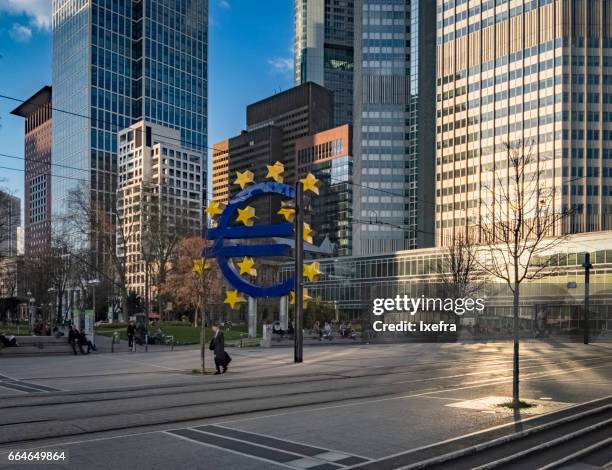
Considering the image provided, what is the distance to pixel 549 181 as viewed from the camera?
116500 mm

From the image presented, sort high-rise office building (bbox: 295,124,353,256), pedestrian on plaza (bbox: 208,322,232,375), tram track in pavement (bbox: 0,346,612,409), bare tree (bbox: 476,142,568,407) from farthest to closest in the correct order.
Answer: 1. high-rise office building (bbox: 295,124,353,256)
2. pedestrian on plaza (bbox: 208,322,232,375)
3. tram track in pavement (bbox: 0,346,612,409)
4. bare tree (bbox: 476,142,568,407)

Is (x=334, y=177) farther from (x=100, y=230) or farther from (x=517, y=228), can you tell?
(x=517, y=228)

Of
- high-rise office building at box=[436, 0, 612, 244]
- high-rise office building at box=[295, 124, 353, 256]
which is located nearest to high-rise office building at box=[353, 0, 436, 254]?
high-rise office building at box=[436, 0, 612, 244]

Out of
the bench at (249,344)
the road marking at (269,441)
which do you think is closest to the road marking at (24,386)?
the road marking at (269,441)

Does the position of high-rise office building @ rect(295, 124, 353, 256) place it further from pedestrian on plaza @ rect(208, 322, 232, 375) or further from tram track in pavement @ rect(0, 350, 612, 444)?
tram track in pavement @ rect(0, 350, 612, 444)

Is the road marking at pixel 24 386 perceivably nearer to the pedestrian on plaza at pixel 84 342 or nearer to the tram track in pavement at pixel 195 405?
the tram track in pavement at pixel 195 405

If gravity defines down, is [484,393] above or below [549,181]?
below

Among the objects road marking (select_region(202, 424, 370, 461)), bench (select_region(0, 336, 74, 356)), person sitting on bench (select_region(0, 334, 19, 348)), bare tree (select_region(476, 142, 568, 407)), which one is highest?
bare tree (select_region(476, 142, 568, 407))

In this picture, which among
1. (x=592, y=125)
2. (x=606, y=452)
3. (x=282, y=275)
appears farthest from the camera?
(x=592, y=125)

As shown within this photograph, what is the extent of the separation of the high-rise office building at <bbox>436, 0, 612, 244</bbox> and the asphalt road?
8846cm

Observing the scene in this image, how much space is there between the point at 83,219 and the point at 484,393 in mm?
50407

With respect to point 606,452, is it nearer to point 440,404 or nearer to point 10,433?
point 440,404

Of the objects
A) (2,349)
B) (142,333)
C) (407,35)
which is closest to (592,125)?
(407,35)

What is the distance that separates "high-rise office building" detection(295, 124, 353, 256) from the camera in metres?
187
